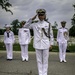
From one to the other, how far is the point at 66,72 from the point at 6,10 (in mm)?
17883

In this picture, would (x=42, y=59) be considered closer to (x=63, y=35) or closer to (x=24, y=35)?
(x=63, y=35)

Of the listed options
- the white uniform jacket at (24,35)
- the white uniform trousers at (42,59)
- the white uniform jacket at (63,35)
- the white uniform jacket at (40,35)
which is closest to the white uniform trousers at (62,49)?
the white uniform jacket at (63,35)

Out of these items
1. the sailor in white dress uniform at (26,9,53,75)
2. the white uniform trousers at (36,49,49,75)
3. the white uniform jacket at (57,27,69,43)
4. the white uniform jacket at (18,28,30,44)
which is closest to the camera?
the sailor in white dress uniform at (26,9,53,75)

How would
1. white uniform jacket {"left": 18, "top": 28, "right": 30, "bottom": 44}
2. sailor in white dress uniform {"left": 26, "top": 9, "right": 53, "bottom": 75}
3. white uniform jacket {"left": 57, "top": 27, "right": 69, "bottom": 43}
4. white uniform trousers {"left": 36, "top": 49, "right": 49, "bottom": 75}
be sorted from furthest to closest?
white uniform jacket {"left": 18, "top": 28, "right": 30, "bottom": 44} → white uniform jacket {"left": 57, "top": 27, "right": 69, "bottom": 43} → white uniform trousers {"left": 36, "top": 49, "right": 49, "bottom": 75} → sailor in white dress uniform {"left": 26, "top": 9, "right": 53, "bottom": 75}

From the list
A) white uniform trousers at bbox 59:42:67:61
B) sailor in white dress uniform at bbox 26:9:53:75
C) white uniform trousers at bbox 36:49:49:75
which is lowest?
white uniform trousers at bbox 59:42:67:61

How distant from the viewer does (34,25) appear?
834cm

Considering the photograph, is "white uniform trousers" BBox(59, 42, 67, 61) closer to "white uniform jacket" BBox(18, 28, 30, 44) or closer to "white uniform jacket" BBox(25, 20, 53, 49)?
"white uniform jacket" BBox(18, 28, 30, 44)

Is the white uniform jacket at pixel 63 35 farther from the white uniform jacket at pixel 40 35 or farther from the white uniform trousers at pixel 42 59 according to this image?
the white uniform jacket at pixel 40 35

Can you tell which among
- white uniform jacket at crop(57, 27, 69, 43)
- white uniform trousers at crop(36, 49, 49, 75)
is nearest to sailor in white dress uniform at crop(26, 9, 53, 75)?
white uniform trousers at crop(36, 49, 49, 75)

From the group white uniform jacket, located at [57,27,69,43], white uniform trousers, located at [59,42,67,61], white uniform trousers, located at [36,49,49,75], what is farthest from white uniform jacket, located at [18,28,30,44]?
white uniform trousers, located at [36,49,49,75]

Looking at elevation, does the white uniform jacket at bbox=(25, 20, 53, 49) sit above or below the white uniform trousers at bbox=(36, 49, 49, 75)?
above

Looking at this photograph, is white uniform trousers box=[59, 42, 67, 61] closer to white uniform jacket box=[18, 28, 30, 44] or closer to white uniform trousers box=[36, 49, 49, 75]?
white uniform jacket box=[18, 28, 30, 44]

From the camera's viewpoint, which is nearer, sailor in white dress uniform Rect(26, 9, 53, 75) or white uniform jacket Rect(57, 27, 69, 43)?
sailor in white dress uniform Rect(26, 9, 53, 75)

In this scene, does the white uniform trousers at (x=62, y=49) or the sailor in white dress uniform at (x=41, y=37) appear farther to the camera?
the white uniform trousers at (x=62, y=49)
